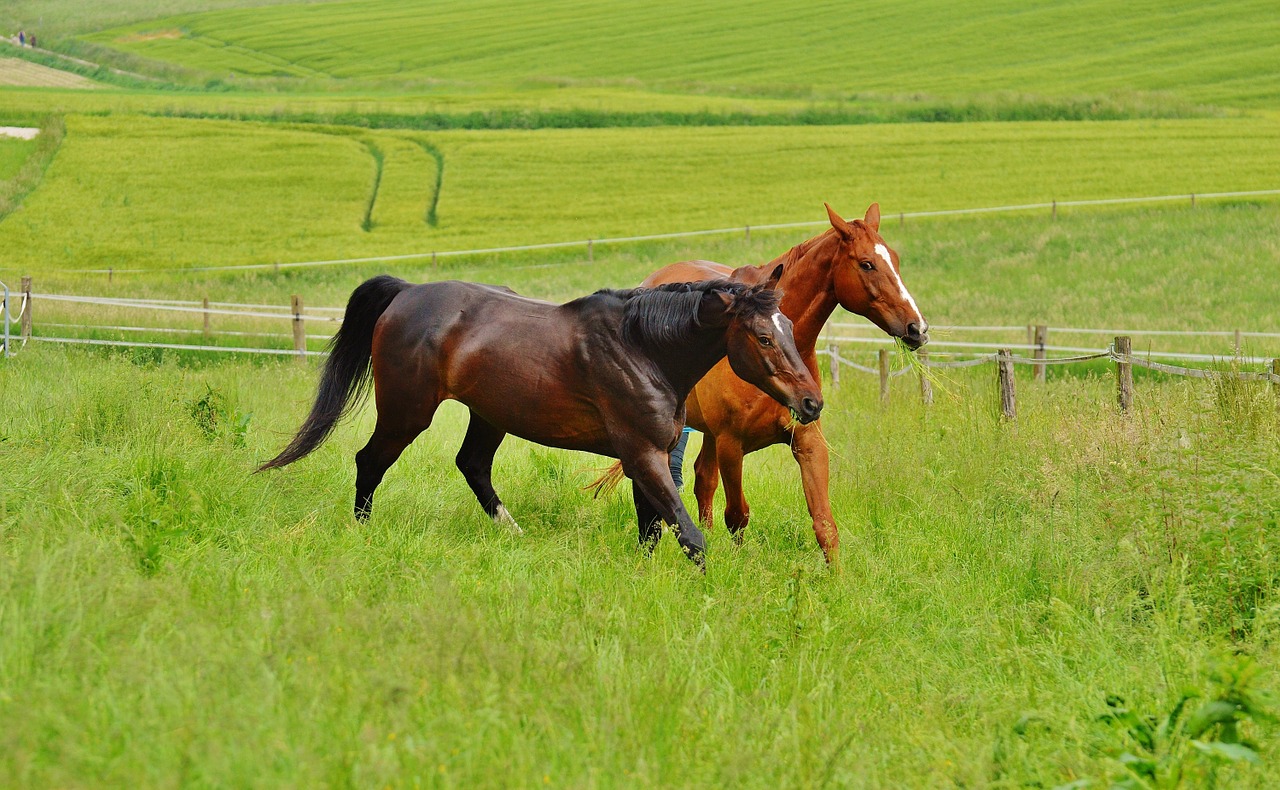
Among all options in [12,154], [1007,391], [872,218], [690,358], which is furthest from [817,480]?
[12,154]

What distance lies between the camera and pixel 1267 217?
31562 millimetres

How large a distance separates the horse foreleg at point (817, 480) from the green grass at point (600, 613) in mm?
161

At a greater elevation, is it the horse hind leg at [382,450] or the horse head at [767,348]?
the horse head at [767,348]

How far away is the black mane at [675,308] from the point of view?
5.97 meters

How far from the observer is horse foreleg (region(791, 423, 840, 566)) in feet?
21.0

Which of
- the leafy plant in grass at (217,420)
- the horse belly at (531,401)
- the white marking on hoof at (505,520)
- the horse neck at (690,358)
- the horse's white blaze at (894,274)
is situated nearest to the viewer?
the horse neck at (690,358)

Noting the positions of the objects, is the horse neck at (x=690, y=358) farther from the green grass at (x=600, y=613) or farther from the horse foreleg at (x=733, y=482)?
the green grass at (x=600, y=613)

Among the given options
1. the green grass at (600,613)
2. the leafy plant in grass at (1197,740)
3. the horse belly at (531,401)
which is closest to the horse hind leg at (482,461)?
the green grass at (600,613)

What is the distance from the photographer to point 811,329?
6.87 m

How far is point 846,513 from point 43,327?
1600 cm

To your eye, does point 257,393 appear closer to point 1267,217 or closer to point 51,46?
point 1267,217

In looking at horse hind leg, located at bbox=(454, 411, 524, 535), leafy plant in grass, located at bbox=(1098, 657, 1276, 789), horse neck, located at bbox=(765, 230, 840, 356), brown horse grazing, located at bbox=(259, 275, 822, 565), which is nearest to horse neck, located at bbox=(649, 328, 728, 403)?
brown horse grazing, located at bbox=(259, 275, 822, 565)

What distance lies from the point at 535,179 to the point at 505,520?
36795 mm

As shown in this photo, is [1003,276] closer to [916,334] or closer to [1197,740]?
[916,334]
